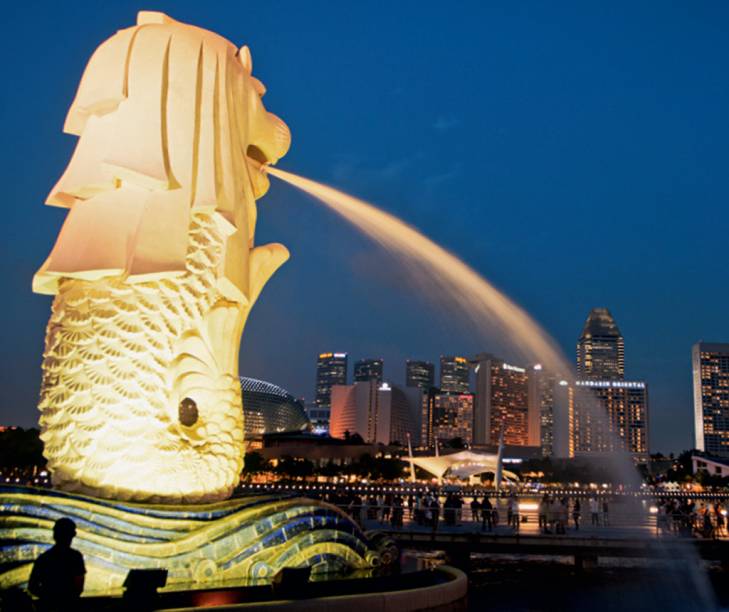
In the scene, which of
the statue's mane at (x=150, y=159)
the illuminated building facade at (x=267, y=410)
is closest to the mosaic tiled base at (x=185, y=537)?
the statue's mane at (x=150, y=159)

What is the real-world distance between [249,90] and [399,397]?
17164 centimetres

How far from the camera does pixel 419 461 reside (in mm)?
72938

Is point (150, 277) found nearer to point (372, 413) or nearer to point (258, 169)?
point (258, 169)

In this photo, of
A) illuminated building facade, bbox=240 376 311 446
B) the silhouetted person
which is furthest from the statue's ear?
illuminated building facade, bbox=240 376 311 446

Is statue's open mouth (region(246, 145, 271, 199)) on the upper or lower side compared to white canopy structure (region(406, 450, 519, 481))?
upper

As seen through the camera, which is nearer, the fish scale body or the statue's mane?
the fish scale body

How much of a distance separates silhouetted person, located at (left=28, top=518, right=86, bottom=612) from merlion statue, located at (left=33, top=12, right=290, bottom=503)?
12.7ft

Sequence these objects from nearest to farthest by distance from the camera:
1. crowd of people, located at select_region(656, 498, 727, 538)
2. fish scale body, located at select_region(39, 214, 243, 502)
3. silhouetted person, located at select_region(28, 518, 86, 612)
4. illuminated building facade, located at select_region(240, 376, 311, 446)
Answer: silhouetted person, located at select_region(28, 518, 86, 612) → fish scale body, located at select_region(39, 214, 243, 502) → crowd of people, located at select_region(656, 498, 727, 538) → illuminated building facade, located at select_region(240, 376, 311, 446)

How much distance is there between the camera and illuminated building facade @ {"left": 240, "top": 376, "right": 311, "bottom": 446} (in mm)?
114625

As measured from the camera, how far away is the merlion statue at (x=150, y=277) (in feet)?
34.7

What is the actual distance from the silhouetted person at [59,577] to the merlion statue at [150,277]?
12.7 ft

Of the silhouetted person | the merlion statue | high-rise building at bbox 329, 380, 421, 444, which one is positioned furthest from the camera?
high-rise building at bbox 329, 380, 421, 444

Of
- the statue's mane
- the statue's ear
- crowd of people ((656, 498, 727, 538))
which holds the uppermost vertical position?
the statue's ear

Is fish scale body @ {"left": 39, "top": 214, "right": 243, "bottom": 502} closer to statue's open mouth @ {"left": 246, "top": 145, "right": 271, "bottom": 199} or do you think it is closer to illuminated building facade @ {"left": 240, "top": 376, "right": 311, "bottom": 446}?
statue's open mouth @ {"left": 246, "top": 145, "right": 271, "bottom": 199}
